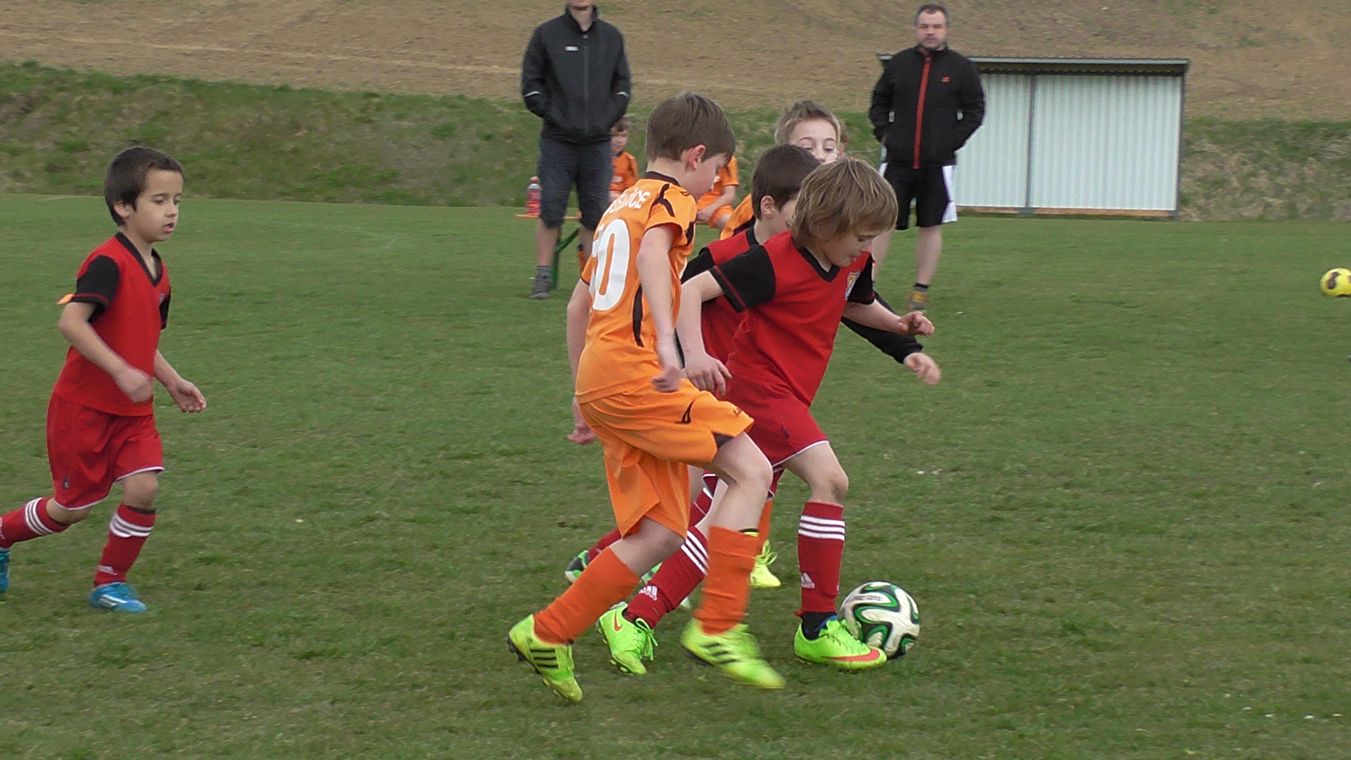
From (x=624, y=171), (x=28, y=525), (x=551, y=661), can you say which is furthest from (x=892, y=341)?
(x=624, y=171)

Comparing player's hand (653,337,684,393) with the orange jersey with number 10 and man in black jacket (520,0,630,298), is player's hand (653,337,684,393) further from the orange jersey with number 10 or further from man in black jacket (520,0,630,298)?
man in black jacket (520,0,630,298)

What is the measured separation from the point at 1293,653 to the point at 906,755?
4.14 feet

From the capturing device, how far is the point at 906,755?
3.33 meters

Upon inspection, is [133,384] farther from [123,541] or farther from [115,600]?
[115,600]

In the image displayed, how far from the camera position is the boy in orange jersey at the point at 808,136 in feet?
16.7

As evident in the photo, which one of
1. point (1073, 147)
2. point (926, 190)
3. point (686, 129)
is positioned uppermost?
point (686, 129)

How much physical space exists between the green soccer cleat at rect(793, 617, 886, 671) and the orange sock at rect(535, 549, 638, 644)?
54cm

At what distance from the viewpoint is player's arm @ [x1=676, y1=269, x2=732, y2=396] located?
3.77 meters

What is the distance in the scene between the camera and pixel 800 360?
417cm

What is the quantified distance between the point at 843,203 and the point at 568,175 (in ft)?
22.4

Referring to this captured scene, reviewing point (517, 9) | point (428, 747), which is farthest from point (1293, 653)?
point (517, 9)

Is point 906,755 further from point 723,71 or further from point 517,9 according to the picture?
point 517,9

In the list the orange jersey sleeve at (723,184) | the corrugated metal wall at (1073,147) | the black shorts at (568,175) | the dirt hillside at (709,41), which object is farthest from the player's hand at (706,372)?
the dirt hillside at (709,41)

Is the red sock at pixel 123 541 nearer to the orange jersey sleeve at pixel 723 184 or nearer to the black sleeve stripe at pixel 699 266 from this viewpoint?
the black sleeve stripe at pixel 699 266
